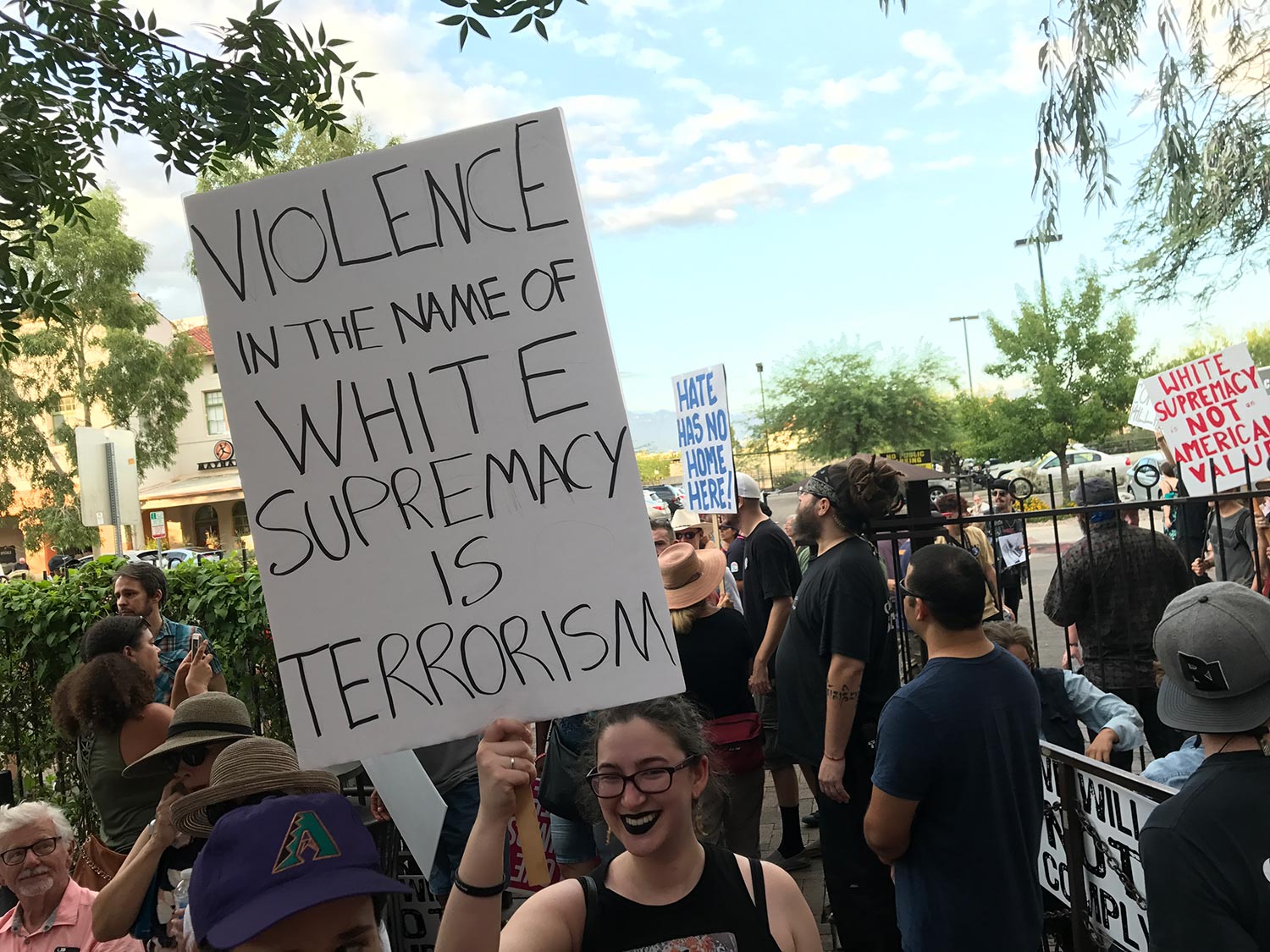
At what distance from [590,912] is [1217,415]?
6778mm

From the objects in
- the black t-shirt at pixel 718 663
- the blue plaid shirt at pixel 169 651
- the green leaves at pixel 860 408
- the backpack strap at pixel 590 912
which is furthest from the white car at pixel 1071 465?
the backpack strap at pixel 590 912

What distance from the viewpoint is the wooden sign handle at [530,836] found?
5.80 feet

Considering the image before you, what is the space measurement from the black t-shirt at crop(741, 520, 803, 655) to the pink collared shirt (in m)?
3.59

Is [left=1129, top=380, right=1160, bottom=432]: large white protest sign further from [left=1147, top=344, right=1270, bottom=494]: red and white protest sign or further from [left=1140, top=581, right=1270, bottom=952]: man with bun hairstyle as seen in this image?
[left=1140, top=581, right=1270, bottom=952]: man with bun hairstyle

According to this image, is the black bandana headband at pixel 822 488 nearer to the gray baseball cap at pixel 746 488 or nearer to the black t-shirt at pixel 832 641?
the black t-shirt at pixel 832 641

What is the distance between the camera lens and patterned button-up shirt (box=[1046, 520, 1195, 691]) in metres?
4.91

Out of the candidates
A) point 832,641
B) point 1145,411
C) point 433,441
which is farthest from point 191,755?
point 1145,411

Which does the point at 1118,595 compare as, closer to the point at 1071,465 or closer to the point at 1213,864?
the point at 1213,864

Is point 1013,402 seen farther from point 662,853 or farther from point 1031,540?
point 662,853

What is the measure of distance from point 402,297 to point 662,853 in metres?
1.22

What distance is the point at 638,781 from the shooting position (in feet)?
6.94

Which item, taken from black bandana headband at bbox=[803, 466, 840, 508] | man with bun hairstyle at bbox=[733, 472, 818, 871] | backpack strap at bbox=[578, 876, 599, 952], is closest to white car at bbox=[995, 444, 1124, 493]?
man with bun hairstyle at bbox=[733, 472, 818, 871]

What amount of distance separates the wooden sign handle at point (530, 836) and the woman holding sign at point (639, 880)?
2cm

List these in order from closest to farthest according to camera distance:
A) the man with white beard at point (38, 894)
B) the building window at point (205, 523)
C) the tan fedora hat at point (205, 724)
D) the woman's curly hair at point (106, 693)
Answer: the tan fedora hat at point (205, 724)
the man with white beard at point (38, 894)
the woman's curly hair at point (106, 693)
the building window at point (205, 523)
